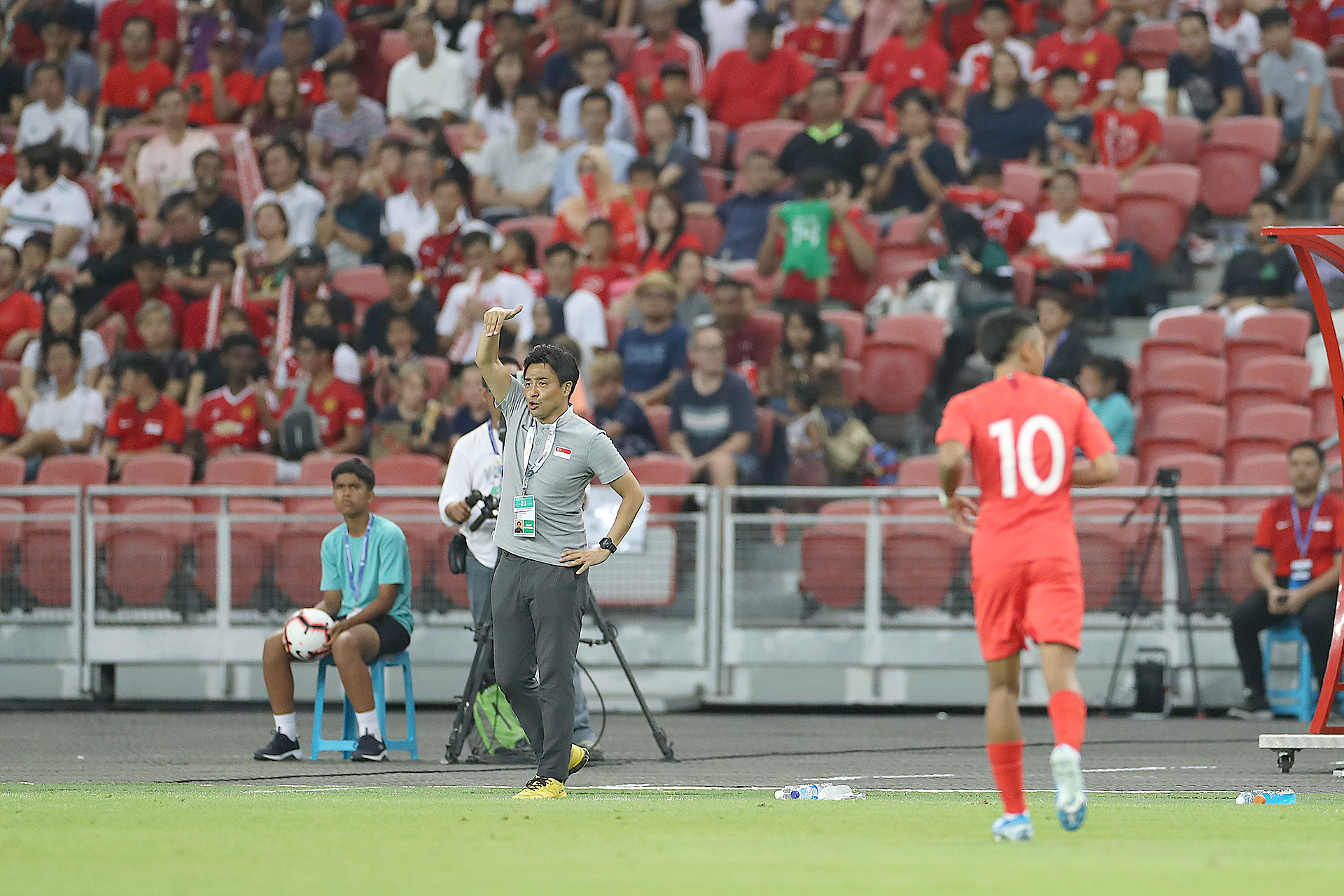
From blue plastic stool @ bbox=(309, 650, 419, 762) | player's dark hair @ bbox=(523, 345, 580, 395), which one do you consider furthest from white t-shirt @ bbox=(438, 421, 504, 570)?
player's dark hair @ bbox=(523, 345, 580, 395)

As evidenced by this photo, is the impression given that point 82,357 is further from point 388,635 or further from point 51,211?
point 388,635

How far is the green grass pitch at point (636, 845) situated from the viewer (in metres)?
5.53

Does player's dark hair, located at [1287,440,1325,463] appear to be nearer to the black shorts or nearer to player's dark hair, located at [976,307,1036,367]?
the black shorts

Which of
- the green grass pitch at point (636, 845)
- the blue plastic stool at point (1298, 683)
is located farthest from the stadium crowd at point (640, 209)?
the green grass pitch at point (636, 845)

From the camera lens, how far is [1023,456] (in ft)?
22.6

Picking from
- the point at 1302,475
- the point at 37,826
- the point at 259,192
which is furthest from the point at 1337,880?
the point at 259,192

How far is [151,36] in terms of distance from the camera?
2158cm

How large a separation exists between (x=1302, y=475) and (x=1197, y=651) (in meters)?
1.63

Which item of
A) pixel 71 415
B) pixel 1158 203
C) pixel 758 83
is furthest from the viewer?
pixel 758 83

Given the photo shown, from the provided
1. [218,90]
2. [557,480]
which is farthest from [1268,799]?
[218,90]

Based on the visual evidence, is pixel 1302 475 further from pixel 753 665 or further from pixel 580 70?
pixel 580 70

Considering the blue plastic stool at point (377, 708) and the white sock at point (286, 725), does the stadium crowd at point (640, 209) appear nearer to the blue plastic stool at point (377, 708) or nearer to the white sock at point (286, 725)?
the blue plastic stool at point (377, 708)

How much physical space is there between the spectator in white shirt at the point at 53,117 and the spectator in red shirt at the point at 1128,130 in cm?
1109

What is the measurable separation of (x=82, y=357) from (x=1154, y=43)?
455 inches
